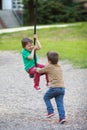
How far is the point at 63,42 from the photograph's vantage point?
78.1 ft

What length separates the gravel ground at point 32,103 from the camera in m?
6.39

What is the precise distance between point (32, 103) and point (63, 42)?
15.6 meters

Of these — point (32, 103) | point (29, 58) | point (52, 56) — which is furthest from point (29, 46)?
point (32, 103)

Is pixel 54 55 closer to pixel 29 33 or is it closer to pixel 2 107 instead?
pixel 2 107

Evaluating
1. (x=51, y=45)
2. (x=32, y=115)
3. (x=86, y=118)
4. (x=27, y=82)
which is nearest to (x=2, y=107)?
(x=32, y=115)

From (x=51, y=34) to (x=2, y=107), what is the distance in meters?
19.6

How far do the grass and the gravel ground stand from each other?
2627 mm

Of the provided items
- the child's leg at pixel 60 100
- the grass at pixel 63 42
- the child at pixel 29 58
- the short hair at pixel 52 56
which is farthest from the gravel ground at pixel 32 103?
the grass at pixel 63 42

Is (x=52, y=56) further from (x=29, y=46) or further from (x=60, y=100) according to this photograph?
(x=60, y=100)

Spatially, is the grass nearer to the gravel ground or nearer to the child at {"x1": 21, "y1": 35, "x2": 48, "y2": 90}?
the gravel ground

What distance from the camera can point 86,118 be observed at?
6.75 m

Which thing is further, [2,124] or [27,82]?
[27,82]

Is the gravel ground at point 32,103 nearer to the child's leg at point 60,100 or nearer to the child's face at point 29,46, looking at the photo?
the child's leg at point 60,100

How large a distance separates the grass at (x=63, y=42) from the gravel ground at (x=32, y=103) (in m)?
2.63
